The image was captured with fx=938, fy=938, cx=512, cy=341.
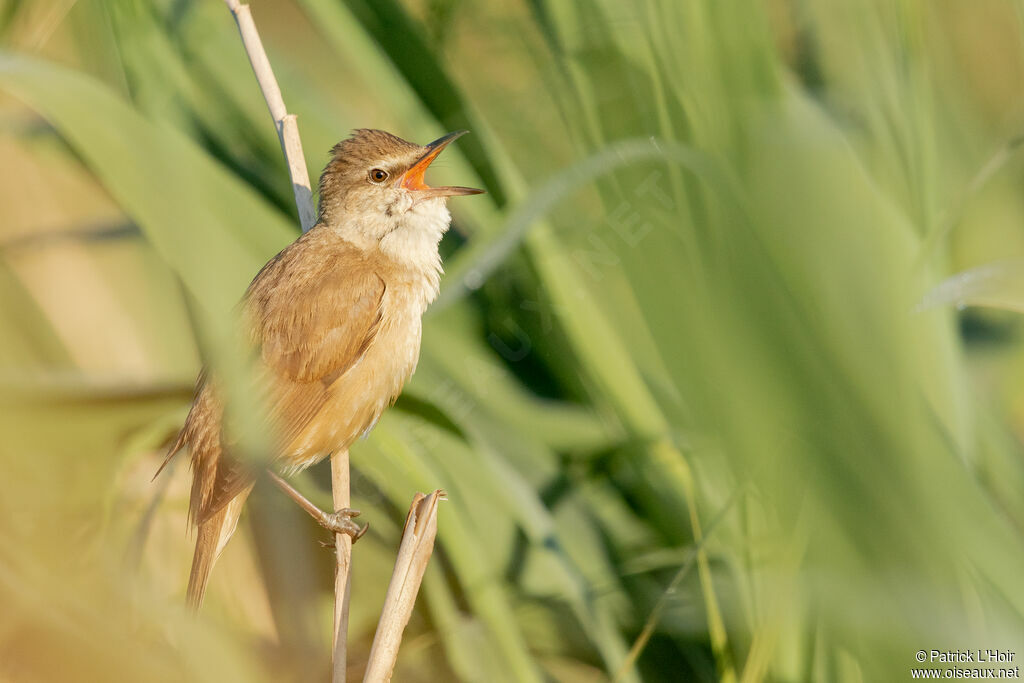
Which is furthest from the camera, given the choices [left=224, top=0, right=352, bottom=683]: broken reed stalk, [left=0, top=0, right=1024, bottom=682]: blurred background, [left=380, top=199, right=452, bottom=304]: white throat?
[left=380, top=199, right=452, bottom=304]: white throat

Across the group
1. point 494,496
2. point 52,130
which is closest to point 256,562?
point 494,496

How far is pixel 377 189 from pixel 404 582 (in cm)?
114

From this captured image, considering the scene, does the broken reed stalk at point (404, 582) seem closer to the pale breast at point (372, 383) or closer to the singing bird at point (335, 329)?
the singing bird at point (335, 329)

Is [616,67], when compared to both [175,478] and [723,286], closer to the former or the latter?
[723,286]

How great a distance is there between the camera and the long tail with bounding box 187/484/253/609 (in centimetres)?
200

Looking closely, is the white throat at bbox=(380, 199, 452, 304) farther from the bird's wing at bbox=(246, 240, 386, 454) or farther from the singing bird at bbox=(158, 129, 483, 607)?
the bird's wing at bbox=(246, 240, 386, 454)

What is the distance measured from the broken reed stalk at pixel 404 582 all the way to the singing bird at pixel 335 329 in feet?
1.33

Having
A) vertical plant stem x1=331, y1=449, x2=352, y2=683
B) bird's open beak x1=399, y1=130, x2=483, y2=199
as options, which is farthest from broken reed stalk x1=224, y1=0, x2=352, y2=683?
bird's open beak x1=399, y1=130, x2=483, y2=199

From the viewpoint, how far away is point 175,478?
263cm

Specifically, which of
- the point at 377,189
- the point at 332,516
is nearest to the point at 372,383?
the point at 332,516

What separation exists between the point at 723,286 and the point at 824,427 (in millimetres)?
262

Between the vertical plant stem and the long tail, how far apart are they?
0.20 metres

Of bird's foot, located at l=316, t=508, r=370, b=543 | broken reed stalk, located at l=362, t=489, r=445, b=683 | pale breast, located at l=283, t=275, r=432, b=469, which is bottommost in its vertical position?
broken reed stalk, located at l=362, t=489, r=445, b=683

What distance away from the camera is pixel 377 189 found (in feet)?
7.97
